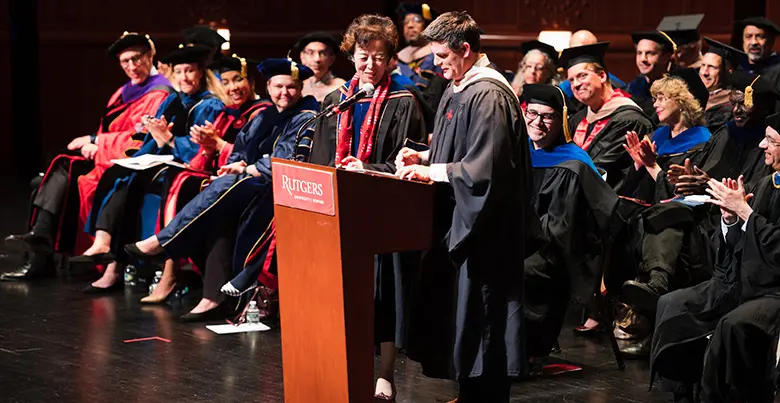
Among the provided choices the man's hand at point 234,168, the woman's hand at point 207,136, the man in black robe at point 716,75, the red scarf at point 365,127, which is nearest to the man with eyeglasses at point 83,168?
the woman's hand at point 207,136

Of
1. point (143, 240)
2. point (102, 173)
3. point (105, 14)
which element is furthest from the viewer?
point (105, 14)

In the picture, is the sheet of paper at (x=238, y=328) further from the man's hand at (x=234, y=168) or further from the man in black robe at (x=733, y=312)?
the man in black robe at (x=733, y=312)

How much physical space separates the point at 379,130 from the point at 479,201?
1.19 metres

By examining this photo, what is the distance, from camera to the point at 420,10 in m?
9.12

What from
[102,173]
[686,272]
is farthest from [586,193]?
[102,173]

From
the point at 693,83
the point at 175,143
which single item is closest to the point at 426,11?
the point at 175,143

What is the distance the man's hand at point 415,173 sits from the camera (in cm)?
408

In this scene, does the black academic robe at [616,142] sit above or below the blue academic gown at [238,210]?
above

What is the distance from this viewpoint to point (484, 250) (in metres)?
4.15

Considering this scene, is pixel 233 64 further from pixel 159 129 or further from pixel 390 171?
pixel 390 171

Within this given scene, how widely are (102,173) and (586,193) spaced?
3.65 meters

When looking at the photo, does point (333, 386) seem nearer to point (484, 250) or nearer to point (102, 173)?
point (484, 250)

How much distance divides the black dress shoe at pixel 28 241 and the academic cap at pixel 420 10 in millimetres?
3216

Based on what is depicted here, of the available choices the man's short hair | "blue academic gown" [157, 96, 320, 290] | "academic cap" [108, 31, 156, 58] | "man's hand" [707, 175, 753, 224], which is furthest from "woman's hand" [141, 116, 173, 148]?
"man's hand" [707, 175, 753, 224]
